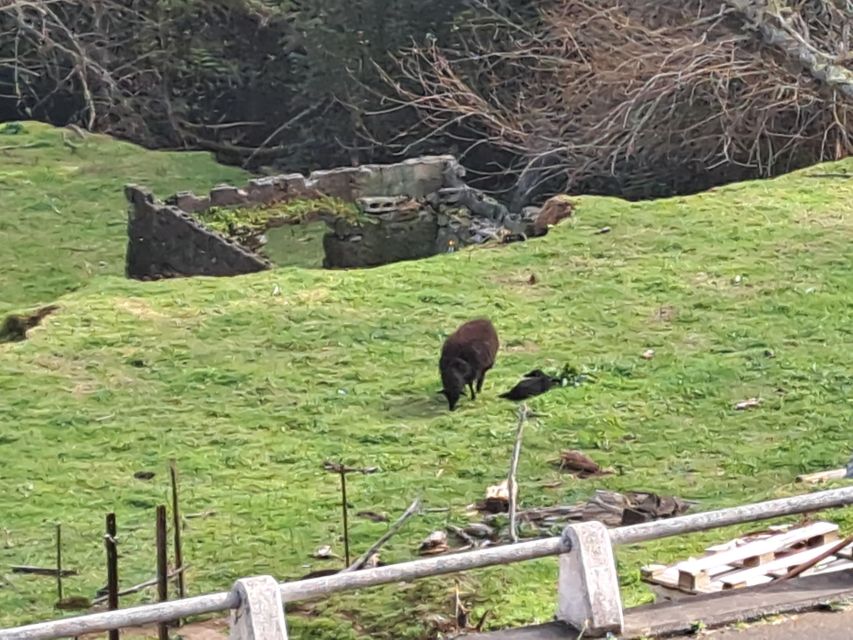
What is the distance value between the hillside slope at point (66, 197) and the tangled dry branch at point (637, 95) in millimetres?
4570

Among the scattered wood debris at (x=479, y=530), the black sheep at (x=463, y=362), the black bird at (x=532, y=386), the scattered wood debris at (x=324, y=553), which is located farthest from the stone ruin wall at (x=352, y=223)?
the scattered wood debris at (x=324, y=553)

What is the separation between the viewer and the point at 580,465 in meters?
9.11

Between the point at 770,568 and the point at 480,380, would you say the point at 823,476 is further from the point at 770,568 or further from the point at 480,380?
the point at 480,380

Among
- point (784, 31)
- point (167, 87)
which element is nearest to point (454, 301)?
point (784, 31)

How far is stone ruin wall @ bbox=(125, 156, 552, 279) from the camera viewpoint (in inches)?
683

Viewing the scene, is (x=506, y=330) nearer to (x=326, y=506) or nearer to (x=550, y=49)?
(x=326, y=506)

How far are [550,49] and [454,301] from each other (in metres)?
7.48

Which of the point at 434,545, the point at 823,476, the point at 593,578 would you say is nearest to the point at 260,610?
the point at 593,578

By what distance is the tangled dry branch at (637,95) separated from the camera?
1733 centimetres

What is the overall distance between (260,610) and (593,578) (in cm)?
104

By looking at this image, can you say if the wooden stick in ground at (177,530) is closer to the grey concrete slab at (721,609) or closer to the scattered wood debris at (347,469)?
the grey concrete slab at (721,609)

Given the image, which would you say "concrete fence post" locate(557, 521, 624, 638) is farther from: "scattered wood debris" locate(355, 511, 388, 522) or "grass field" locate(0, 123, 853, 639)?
"scattered wood debris" locate(355, 511, 388, 522)

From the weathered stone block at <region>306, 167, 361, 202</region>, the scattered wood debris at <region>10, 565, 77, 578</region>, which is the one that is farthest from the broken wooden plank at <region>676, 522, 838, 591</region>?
the weathered stone block at <region>306, 167, 361, 202</region>

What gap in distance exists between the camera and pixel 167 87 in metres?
27.4
